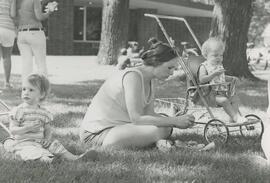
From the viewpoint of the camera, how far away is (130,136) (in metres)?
4.80

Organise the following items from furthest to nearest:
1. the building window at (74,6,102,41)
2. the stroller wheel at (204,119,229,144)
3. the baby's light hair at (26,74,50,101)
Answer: the building window at (74,6,102,41) → the stroller wheel at (204,119,229,144) → the baby's light hair at (26,74,50,101)

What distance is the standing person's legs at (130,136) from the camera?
480 cm

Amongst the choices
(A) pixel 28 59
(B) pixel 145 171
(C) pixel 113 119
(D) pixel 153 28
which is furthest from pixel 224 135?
(D) pixel 153 28

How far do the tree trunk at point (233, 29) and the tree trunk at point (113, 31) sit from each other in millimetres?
4686

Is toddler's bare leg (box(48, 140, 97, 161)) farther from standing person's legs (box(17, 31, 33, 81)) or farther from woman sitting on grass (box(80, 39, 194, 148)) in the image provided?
standing person's legs (box(17, 31, 33, 81))

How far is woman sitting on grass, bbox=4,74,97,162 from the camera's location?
4.27 m

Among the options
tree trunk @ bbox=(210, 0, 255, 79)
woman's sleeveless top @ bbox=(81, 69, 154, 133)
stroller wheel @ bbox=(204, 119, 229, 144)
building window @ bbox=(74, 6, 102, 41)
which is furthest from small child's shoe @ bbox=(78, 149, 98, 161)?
building window @ bbox=(74, 6, 102, 41)

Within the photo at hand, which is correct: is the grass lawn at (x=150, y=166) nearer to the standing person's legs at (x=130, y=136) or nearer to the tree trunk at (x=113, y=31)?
the standing person's legs at (x=130, y=136)

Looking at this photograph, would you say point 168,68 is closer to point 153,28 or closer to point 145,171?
point 145,171

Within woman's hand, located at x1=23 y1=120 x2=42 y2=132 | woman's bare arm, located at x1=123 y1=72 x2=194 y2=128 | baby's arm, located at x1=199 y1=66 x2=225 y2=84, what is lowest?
woman's hand, located at x1=23 y1=120 x2=42 y2=132

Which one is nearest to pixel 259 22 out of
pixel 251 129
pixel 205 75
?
pixel 205 75

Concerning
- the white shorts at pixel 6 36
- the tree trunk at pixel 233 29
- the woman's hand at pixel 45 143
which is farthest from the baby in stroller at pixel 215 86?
the tree trunk at pixel 233 29

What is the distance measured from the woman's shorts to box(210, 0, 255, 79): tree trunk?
7.25 metres

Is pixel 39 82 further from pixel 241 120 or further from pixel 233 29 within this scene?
pixel 233 29
